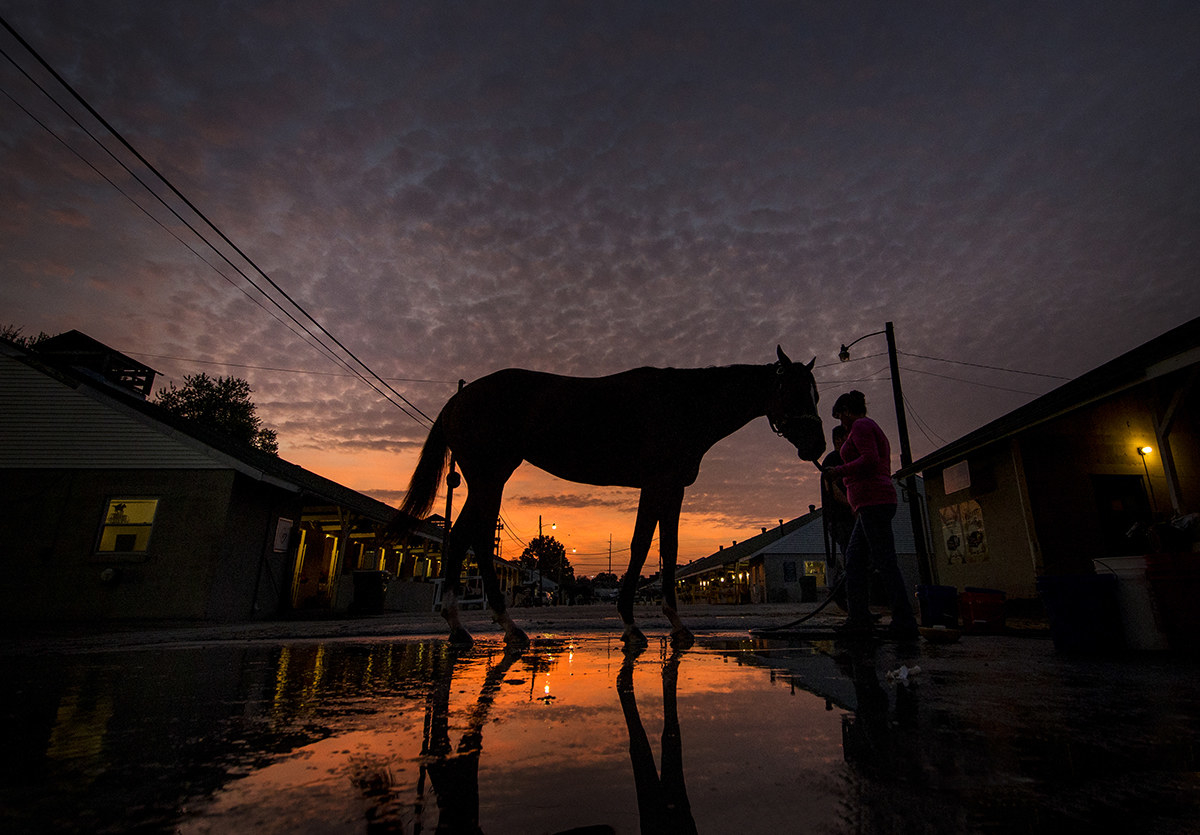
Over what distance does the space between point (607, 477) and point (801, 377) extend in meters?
2.01

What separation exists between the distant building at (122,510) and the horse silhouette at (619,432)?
758 centimetres

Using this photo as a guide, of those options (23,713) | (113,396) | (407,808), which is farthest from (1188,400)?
(113,396)

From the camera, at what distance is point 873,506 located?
470cm

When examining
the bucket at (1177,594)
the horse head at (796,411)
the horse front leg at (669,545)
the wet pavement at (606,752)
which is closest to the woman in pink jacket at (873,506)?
the horse head at (796,411)

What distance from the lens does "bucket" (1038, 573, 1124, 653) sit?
4.07 metres

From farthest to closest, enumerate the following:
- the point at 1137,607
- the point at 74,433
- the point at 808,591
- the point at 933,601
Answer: the point at 808,591 → the point at 74,433 → the point at 933,601 → the point at 1137,607

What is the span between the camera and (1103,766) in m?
1.15

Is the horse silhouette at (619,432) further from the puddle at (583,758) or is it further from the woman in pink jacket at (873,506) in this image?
the puddle at (583,758)

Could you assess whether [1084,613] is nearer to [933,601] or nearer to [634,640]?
[933,601]

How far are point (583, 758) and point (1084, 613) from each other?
15.1 ft

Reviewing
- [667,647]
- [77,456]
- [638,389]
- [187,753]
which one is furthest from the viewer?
[77,456]

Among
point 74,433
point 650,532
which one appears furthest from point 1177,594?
point 74,433

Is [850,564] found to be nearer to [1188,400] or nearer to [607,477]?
[607,477]

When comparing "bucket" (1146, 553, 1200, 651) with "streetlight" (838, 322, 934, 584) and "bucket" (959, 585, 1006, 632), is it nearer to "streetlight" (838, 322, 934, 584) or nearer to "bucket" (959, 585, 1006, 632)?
"bucket" (959, 585, 1006, 632)
